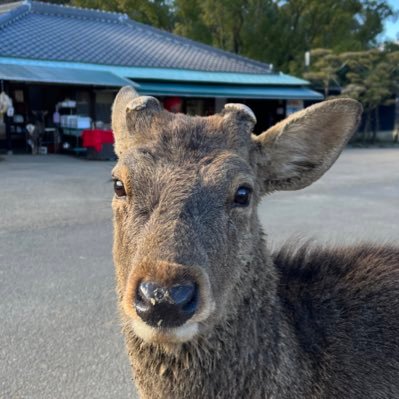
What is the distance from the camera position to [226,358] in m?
2.14

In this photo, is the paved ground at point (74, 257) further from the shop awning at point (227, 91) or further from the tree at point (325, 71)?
the tree at point (325, 71)

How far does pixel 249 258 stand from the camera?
2273 mm

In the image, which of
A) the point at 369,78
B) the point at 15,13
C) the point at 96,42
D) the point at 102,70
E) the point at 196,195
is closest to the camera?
the point at 196,195

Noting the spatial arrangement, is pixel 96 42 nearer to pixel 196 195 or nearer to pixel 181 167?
A: pixel 181 167

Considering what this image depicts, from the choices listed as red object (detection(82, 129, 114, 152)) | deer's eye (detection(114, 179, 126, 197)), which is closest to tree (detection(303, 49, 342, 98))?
red object (detection(82, 129, 114, 152))


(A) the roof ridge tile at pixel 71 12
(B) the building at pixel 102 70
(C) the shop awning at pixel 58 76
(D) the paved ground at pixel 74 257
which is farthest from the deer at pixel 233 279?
(A) the roof ridge tile at pixel 71 12

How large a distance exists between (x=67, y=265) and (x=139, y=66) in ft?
53.2

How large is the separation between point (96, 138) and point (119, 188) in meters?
16.0

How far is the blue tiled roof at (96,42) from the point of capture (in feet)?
63.8

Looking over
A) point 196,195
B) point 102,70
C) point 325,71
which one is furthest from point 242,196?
point 325,71

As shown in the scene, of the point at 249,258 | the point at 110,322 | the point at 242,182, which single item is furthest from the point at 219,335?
the point at 110,322

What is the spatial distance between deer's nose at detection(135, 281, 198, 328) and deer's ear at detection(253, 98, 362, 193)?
1.01 metres

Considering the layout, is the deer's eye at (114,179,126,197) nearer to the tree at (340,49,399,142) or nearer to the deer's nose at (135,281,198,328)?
the deer's nose at (135,281,198,328)

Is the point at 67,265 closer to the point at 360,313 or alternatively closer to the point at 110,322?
the point at 110,322
